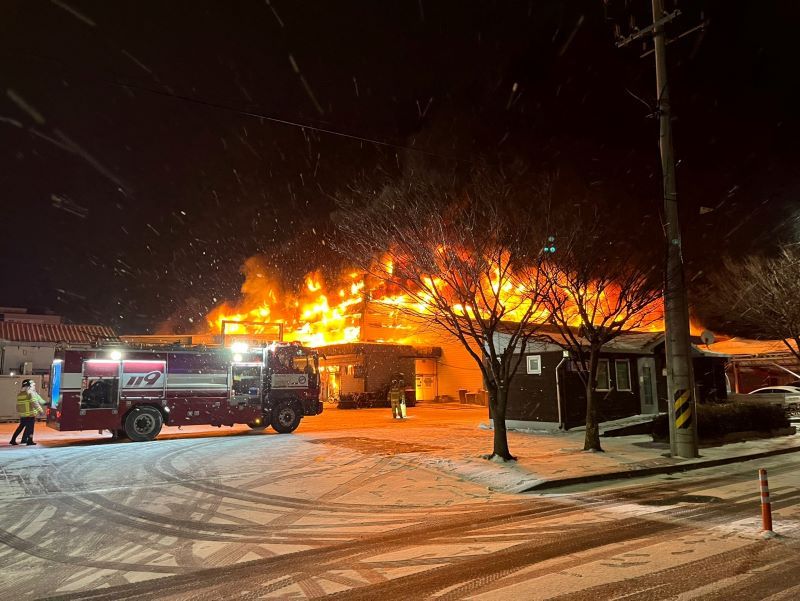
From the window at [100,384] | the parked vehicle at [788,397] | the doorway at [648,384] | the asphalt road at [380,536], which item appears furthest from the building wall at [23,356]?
the parked vehicle at [788,397]

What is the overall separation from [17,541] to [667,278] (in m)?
12.3

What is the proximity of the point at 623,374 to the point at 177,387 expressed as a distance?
15.2 m

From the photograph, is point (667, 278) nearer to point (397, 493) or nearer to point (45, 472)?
point (397, 493)

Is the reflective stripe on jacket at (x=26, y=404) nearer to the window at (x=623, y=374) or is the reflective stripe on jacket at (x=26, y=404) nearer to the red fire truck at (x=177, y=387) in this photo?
the red fire truck at (x=177, y=387)

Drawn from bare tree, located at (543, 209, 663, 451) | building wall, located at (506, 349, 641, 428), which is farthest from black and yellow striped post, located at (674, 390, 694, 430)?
building wall, located at (506, 349, 641, 428)

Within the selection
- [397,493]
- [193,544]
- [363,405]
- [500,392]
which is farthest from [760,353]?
[193,544]

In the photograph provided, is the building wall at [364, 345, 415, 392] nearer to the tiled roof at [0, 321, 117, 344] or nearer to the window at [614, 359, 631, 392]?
the tiled roof at [0, 321, 117, 344]

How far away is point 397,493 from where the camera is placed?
29.8ft

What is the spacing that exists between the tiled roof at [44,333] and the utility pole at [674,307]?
80.4 ft

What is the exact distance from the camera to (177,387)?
17.0 meters

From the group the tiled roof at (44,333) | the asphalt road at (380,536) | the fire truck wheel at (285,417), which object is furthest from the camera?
the tiled roof at (44,333)

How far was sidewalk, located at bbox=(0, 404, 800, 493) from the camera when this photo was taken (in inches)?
409

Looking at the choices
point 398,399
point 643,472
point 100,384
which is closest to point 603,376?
point 643,472

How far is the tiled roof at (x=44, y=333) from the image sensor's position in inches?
1075
